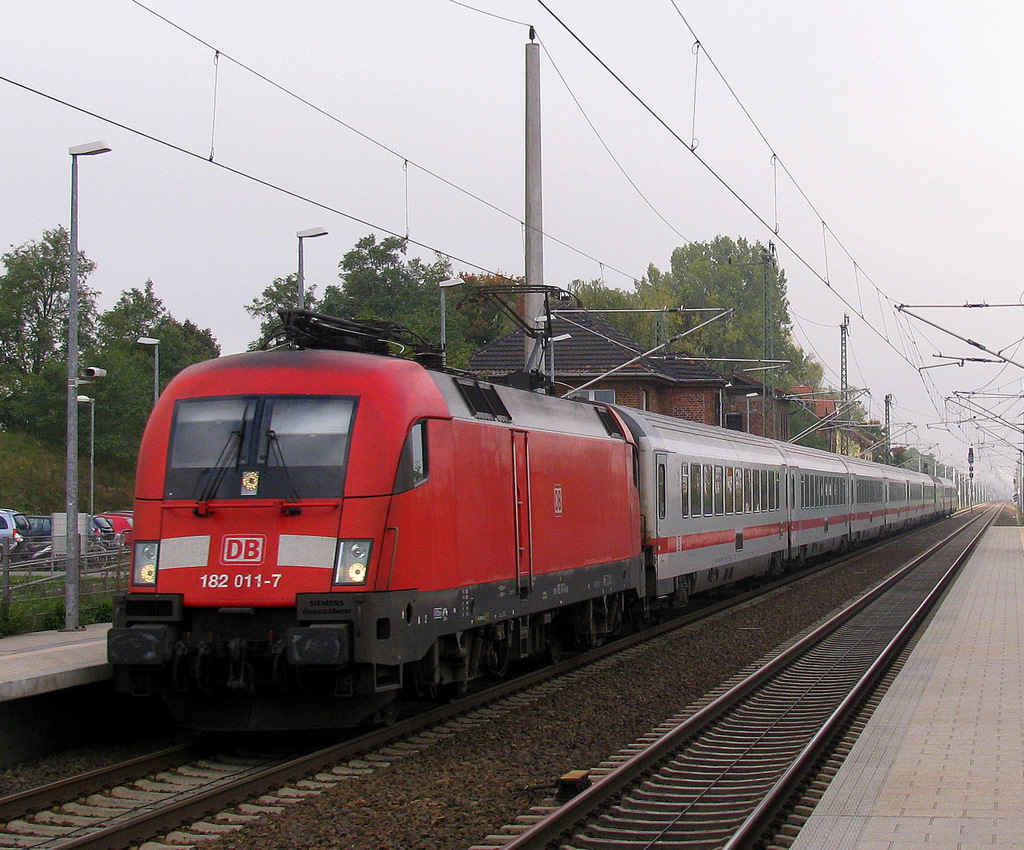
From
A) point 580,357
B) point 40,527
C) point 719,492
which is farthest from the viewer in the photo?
point 580,357

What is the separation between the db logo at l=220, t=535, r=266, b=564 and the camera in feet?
32.6

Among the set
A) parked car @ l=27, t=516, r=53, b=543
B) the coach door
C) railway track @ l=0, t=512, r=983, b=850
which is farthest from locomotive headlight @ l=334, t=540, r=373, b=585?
parked car @ l=27, t=516, r=53, b=543

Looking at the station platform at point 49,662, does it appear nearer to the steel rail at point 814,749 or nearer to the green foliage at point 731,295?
the steel rail at point 814,749

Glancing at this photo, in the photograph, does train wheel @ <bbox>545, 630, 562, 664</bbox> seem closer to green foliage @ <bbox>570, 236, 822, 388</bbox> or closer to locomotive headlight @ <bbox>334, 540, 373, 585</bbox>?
locomotive headlight @ <bbox>334, 540, 373, 585</bbox>

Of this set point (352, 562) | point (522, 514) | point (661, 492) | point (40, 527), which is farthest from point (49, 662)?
point (40, 527)

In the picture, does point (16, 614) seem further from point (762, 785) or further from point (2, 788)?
point (762, 785)

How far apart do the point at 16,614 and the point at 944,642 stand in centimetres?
1159

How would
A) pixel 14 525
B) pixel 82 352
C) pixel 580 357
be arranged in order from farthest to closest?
pixel 82 352 → pixel 580 357 → pixel 14 525

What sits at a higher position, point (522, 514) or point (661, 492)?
point (661, 492)

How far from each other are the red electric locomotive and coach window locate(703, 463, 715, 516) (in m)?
11.3

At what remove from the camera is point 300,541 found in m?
9.89

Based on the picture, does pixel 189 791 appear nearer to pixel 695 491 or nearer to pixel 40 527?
pixel 695 491

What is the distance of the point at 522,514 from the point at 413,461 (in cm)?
271

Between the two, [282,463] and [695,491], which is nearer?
[282,463]
